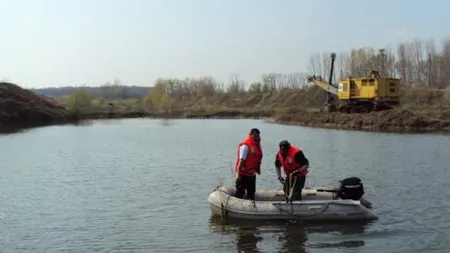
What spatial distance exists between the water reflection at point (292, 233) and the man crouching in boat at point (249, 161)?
1005 mm

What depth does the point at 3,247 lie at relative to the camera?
12344 millimetres

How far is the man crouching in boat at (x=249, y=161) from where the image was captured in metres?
13.5

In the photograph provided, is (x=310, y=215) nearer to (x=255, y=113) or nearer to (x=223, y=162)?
(x=223, y=162)

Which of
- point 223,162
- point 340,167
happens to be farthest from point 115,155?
point 340,167

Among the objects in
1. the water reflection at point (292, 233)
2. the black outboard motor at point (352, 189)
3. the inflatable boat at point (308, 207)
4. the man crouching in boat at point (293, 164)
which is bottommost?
the water reflection at point (292, 233)

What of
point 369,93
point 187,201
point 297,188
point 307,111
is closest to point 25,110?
point 307,111

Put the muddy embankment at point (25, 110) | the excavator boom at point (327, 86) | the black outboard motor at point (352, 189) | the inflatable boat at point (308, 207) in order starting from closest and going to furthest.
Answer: the inflatable boat at point (308, 207) < the black outboard motor at point (352, 189) < the excavator boom at point (327, 86) < the muddy embankment at point (25, 110)

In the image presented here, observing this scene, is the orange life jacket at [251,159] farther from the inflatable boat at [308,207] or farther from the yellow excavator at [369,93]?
the yellow excavator at [369,93]

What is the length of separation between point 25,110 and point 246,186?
71.7 meters

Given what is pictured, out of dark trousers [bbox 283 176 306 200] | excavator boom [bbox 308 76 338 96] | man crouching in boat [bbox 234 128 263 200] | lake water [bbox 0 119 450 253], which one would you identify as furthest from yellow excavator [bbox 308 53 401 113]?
man crouching in boat [bbox 234 128 263 200]

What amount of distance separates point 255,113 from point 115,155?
5405 cm

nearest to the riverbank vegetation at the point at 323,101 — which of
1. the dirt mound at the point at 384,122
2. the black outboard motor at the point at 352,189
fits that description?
the dirt mound at the point at 384,122

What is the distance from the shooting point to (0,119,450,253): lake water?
12.2 metres

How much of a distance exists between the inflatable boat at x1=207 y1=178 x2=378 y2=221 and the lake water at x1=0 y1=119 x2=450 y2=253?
29cm
